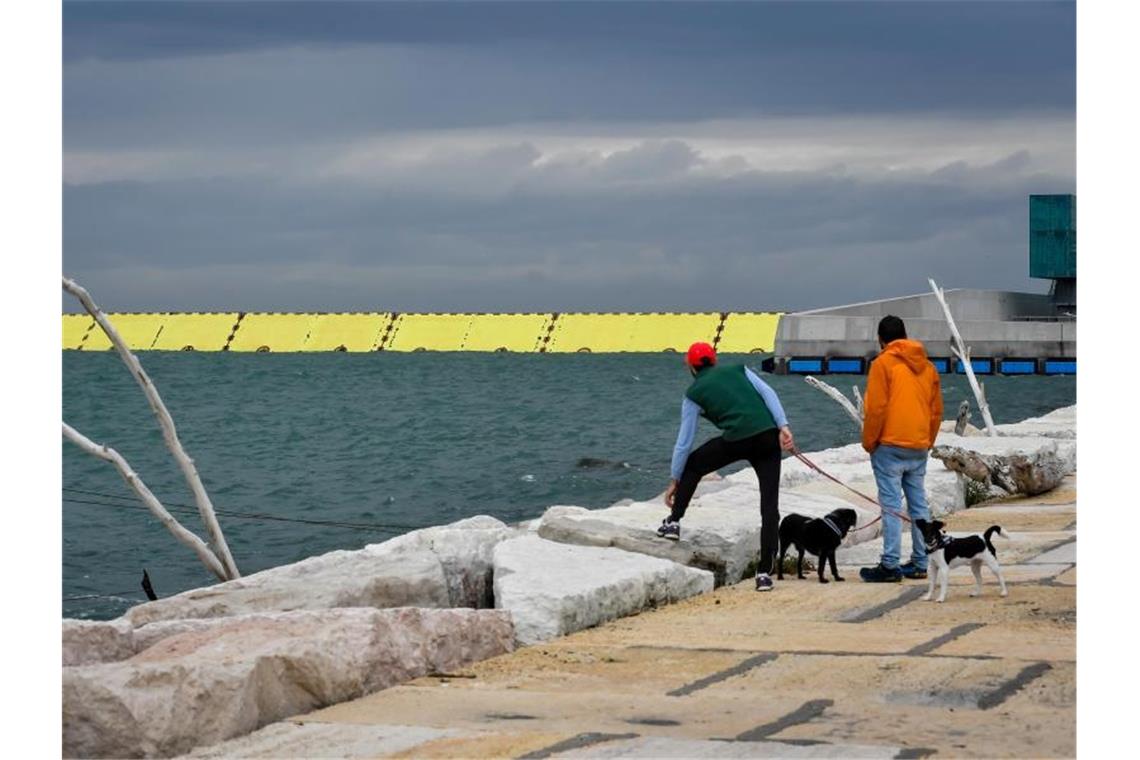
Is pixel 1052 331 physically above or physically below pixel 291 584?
above

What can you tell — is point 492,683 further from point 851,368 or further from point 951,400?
point 851,368

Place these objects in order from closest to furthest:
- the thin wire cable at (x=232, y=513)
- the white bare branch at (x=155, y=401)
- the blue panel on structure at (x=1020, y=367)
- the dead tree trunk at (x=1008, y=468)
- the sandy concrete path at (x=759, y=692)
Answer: the sandy concrete path at (x=759, y=692) → the white bare branch at (x=155, y=401) → the dead tree trunk at (x=1008, y=468) → the thin wire cable at (x=232, y=513) → the blue panel on structure at (x=1020, y=367)

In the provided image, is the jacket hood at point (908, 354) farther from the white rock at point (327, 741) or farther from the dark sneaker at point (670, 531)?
the white rock at point (327, 741)

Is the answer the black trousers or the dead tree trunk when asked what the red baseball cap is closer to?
the black trousers

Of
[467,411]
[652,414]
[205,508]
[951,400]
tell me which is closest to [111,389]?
[467,411]

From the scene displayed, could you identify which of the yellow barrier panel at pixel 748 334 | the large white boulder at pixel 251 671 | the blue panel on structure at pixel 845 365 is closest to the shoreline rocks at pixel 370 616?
the large white boulder at pixel 251 671

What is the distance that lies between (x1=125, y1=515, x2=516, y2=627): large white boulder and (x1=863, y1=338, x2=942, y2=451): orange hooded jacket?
7.90 ft

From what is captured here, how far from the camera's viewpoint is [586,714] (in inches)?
266

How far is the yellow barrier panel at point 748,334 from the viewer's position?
94312 millimetres

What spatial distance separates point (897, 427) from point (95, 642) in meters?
4.83

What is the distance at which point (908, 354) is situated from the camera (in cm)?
1034

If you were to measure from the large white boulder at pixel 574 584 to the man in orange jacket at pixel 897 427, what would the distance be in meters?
1.19

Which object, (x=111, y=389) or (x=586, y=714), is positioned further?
(x=111, y=389)

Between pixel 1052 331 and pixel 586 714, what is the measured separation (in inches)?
2635
